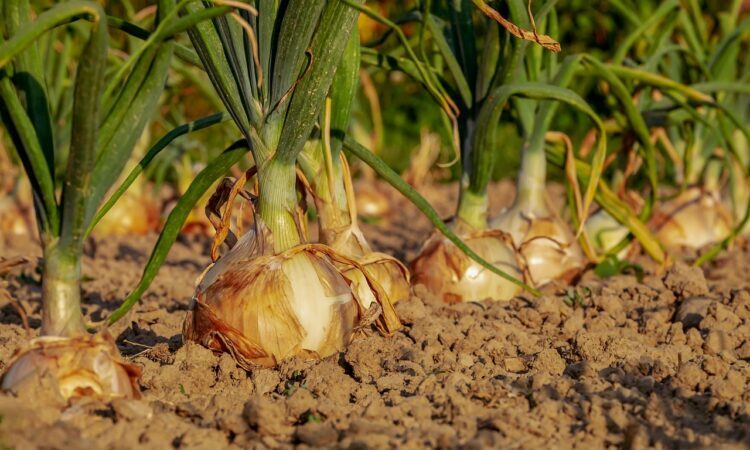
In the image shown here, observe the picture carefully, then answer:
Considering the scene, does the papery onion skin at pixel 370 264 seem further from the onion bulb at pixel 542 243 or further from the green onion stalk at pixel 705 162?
the green onion stalk at pixel 705 162

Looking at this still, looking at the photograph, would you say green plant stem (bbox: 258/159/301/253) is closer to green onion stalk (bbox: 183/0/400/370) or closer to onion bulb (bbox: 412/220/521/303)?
green onion stalk (bbox: 183/0/400/370)

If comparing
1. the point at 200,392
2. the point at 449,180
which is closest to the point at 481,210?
the point at 200,392

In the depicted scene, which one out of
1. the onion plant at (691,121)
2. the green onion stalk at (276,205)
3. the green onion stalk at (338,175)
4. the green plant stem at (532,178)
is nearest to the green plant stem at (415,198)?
the green onion stalk at (338,175)

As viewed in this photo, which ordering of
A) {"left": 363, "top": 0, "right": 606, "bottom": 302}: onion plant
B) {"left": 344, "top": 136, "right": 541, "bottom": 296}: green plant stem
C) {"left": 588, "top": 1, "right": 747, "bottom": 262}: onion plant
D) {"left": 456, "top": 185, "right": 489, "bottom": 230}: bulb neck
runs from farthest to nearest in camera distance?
1. {"left": 588, "top": 1, "right": 747, "bottom": 262}: onion plant
2. {"left": 456, "top": 185, "right": 489, "bottom": 230}: bulb neck
3. {"left": 363, "top": 0, "right": 606, "bottom": 302}: onion plant
4. {"left": 344, "top": 136, "right": 541, "bottom": 296}: green plant stem

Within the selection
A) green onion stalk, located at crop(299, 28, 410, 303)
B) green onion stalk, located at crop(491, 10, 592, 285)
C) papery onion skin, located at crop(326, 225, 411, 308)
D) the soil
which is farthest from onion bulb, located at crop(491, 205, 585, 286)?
green onion stalk, located at crop(299, 28, 410, 303)

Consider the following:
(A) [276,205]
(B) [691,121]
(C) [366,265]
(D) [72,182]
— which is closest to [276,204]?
(A) [276,205]

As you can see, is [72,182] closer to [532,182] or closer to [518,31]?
[518,31]
